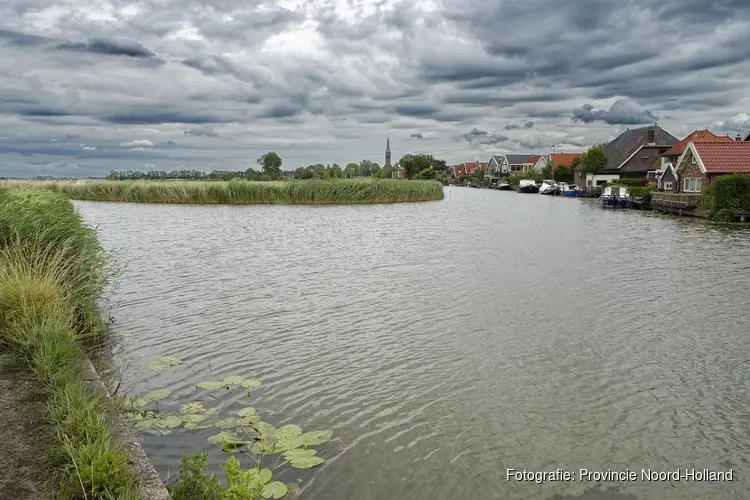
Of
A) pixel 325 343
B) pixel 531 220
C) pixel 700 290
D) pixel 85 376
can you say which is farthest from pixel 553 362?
pixel 531 220

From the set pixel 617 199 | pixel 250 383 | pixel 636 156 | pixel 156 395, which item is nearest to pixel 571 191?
pixel 636 156

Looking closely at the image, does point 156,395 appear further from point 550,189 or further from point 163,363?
point 550,189

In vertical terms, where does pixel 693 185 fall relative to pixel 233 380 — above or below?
above

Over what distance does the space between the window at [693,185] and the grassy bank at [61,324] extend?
41322 millimetres

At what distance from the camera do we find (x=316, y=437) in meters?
5.84

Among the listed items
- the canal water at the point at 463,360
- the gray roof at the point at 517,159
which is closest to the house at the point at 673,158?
the canal water at the point at 463,360

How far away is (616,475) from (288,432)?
325 cm

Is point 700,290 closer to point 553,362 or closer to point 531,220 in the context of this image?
point 553,362

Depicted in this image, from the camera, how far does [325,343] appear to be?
9.05 m

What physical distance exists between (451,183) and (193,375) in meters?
149

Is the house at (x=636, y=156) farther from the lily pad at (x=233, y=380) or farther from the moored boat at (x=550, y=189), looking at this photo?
the lily pad at (x=233, y=380)

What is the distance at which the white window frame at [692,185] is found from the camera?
4047 cm

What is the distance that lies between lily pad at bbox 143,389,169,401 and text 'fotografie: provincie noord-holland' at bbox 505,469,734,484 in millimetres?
4163

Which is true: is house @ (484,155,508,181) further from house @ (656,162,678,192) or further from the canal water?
the canal water
